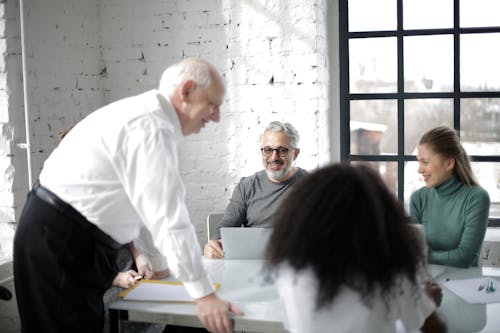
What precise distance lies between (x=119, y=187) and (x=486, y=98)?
239 centimetres

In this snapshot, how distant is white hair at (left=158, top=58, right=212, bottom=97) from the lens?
171cm

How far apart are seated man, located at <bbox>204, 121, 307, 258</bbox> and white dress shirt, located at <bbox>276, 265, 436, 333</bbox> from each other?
4.81ft

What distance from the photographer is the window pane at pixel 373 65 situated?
3434 millimetres

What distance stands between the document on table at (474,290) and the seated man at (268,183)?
1.01 m

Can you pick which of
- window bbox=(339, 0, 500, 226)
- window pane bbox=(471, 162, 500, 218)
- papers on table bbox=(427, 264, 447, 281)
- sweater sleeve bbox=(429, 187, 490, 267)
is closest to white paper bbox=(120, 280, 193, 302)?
papers on table bbox=(427, 264, 447, 281)

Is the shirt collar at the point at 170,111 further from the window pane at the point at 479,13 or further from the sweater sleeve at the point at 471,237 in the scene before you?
the window pane at the point at 479,13

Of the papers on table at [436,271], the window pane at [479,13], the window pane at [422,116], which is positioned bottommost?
the papers on table at [436,271]

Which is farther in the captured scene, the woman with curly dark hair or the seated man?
the seated man

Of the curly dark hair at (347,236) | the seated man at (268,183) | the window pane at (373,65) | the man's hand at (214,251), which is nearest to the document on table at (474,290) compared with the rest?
the curly dark hair at (347,236)

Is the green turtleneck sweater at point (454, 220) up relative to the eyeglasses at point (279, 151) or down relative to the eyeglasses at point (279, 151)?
down

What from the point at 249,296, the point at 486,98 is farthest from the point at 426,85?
the point at 249,296

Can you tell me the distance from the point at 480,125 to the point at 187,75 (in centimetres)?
219

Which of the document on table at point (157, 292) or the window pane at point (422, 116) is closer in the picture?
the document on table at point (157, 292)

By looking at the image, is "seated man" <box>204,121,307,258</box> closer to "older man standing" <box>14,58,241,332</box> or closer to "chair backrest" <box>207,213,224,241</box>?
"chair backrest" <box>207,213,224,241</box>
